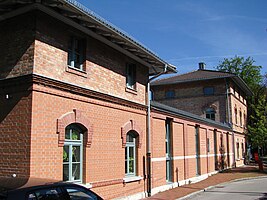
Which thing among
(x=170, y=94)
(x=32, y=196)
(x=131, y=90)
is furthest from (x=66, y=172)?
(x=170, y=94)

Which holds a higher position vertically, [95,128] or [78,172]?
[95,128]

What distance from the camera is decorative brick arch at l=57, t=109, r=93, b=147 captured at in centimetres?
923

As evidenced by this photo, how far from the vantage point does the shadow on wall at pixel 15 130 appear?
843cm

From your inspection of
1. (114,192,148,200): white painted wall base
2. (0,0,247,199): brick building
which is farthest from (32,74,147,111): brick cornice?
(114,192,148,200): white painted wall base

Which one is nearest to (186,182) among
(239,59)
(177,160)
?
(177,160)

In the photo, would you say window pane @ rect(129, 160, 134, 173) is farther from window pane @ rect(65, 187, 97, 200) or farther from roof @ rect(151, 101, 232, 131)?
window pane @ rect(65, 187, 97, 200)

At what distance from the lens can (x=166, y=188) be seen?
15.8m

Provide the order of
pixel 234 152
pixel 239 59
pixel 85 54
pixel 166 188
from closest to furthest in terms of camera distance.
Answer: pixel 85 54
pixel 166 188
pixel 234 152
pixel 239 59

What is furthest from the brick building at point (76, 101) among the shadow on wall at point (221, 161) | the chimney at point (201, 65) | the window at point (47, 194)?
the chimney at point (201, 65)

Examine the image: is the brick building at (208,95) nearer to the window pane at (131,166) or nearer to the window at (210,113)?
the window at (210,113)

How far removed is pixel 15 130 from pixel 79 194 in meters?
4.23

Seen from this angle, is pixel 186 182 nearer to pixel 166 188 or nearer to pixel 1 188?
pixel 166 188

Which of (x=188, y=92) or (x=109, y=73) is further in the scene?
(x=188, y=92)

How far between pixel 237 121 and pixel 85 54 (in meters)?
28.2
